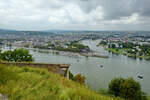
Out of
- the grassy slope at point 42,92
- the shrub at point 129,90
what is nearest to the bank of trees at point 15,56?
the shrub at point 129,90

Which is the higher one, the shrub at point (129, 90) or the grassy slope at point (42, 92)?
the grassy slope at point (42, 92)

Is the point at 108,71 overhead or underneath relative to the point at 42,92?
underneath

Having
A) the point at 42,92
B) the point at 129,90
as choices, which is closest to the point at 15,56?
the point at 129,90

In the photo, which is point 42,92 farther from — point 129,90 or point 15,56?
point 15,56

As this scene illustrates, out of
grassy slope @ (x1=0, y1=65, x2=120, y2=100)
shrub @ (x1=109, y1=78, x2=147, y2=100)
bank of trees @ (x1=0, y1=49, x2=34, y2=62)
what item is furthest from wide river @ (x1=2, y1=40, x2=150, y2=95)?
grassy slope @ (x1=0, y1=65, x2=120, y2=100)

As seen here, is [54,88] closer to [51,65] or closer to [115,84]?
[51,65]

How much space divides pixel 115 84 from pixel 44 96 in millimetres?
5304

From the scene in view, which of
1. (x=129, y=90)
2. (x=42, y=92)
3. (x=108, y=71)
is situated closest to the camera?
(x=42, y=92)

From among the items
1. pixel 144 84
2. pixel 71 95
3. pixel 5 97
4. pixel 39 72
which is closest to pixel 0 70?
pixel 39 72

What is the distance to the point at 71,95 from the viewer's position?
1508mm

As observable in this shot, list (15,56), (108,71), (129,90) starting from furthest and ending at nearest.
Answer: (108,71) < (15,56) < (129,90)

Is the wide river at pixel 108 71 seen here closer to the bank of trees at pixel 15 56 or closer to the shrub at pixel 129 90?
the shrub at pixel 129 90

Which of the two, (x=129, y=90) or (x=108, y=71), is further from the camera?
(x=108, y=71)

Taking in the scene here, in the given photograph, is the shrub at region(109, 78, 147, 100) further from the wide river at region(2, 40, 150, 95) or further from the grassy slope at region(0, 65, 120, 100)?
the grassy slope at region(0, 65, 120, 100)
